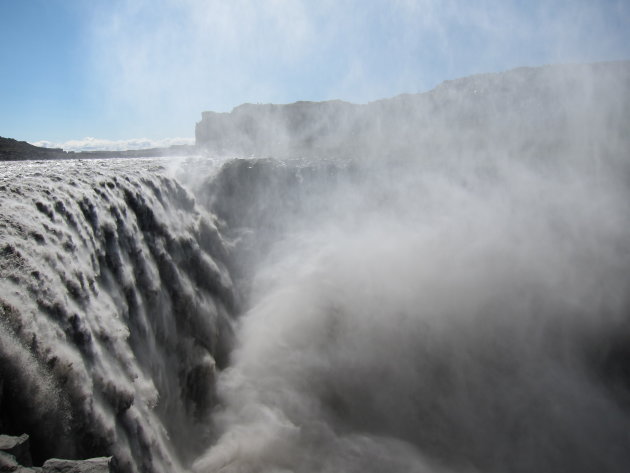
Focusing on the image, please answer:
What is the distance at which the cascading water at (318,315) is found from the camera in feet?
10.4

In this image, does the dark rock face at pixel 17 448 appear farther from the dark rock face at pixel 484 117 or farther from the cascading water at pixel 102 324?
the dark rock face at pixel 484 117

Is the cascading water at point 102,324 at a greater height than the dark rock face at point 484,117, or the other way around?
the dark rock face at point 484,117

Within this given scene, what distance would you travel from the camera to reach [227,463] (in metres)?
4.46

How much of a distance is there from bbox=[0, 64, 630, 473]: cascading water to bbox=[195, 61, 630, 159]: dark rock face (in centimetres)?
382

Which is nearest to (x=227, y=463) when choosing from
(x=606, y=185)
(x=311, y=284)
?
(x=311, y=284)

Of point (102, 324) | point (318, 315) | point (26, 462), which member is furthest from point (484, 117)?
point (26, 462)

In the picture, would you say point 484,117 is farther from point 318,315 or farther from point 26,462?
point 26,462

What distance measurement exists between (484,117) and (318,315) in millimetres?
23848

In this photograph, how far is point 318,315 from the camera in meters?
8.30

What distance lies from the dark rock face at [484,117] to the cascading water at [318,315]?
3.82 meters

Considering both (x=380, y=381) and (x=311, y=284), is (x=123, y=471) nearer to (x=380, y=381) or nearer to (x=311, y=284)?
(x=380, y=381)

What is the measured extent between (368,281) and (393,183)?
7.26 m

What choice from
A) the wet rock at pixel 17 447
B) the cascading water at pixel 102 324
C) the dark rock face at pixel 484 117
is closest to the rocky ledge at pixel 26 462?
the wet rock at pixel 17 447

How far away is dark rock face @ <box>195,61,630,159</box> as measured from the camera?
60.7 feet
